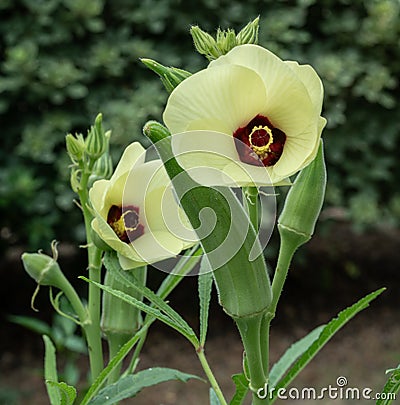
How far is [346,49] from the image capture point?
244 cm

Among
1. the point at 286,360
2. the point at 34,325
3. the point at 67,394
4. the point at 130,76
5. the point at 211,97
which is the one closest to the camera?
the point at 211,97

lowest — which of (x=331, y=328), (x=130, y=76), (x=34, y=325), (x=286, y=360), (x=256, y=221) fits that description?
(x=130, y=76)

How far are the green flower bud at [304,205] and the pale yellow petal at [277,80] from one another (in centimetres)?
9

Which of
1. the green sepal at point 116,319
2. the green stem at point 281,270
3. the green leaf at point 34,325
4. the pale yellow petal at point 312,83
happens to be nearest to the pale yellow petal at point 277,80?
the pale yellow petal at point 312,83

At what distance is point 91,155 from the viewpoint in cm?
58

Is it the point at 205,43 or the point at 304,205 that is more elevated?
the point at 205,43

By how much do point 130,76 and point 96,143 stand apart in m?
1.79

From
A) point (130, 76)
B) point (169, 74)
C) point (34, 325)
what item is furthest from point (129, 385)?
point (130, 76)

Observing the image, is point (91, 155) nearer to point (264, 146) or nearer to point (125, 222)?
point (125, 222)

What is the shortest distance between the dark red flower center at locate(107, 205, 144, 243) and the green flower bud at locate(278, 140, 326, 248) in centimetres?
10

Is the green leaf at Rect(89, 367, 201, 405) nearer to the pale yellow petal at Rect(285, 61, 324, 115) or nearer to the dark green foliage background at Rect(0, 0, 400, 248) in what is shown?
the pale yellow petal at Rect(285, 61, 324, 115)

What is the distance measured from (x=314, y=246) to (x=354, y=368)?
2.64ft

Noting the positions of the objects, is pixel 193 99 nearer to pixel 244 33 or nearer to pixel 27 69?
pixel 244 33

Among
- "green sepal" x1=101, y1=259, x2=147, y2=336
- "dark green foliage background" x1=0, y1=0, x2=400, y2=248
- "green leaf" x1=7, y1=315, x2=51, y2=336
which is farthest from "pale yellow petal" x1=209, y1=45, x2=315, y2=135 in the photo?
"dark green foliage background" x1=0, y1=0, x2=400, y2=248
